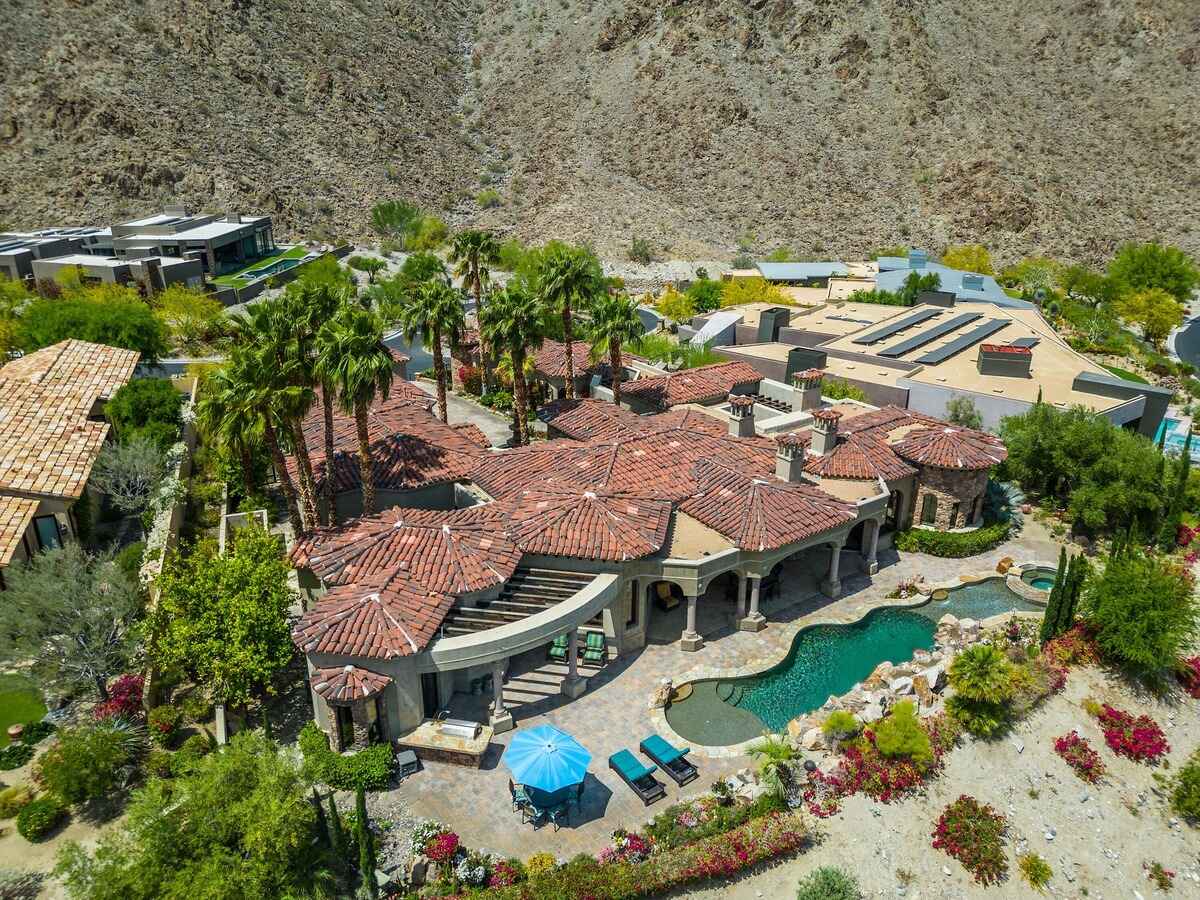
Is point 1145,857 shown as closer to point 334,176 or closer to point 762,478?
point 762,478

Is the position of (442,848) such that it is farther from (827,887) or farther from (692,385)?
(692,385)

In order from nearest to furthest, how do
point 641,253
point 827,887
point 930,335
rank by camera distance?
1. point 827,887
2. point 930,335
3. point 641,253

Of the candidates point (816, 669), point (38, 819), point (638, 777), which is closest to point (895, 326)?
point (816, 669)

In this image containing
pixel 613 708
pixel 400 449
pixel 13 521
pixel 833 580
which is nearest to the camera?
pixel 613 708

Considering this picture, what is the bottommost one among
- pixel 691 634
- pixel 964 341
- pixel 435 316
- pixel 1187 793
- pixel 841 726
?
pixel 1187 793

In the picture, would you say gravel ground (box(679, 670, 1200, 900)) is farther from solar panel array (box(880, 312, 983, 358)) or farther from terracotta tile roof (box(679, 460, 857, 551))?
solar panel array (box(880, 312, 983, 358))

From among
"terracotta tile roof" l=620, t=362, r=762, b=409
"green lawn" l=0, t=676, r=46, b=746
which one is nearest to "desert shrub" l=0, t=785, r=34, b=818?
"green lawn" l=0, t=676, r=46, b=746
